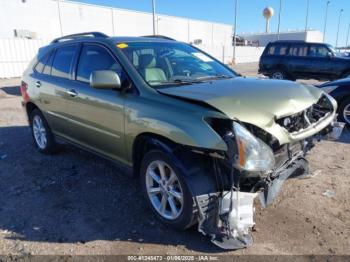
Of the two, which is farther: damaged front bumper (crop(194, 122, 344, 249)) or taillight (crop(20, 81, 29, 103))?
taillight (crop(20, 81, 29, 103))

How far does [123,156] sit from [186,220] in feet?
3.57

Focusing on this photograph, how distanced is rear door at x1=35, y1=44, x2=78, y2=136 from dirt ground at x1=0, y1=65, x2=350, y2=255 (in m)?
0.72

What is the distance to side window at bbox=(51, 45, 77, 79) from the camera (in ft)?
14.5

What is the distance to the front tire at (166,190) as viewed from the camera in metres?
2.84

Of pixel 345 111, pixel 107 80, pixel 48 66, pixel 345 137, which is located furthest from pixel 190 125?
pixel 345 111

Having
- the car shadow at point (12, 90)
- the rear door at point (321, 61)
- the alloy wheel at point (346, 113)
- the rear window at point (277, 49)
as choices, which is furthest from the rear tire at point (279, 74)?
the car shadow at point (12, 90)

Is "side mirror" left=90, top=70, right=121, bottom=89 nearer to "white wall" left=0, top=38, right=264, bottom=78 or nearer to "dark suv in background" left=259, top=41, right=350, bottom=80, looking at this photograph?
"dark suv in background" left=259, top=41, right=350, bottom=80

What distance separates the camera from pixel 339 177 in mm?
4227

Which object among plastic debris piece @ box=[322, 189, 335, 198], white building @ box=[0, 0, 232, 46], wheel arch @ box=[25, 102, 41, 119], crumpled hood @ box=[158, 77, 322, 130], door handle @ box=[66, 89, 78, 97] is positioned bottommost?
plastic debris piece @ box=[322, 189, 335, 198]

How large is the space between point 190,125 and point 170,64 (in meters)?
1.36

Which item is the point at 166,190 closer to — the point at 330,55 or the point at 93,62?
the point at 93,62

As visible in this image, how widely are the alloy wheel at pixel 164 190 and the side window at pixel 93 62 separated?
1.20 meters

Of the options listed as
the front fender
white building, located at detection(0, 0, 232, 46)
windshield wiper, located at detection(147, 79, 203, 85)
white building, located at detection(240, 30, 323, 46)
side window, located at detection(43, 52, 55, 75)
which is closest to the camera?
the front fender

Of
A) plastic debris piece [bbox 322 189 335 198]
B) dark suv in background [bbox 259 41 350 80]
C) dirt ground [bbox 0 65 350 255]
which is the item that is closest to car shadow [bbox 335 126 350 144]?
dirt ground [bbox 0 65 350 255]
